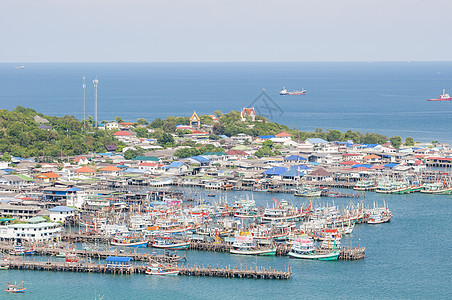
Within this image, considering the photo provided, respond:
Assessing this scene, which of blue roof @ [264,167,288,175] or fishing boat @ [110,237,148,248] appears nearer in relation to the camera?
fishing boat @ [110,237,148,248]

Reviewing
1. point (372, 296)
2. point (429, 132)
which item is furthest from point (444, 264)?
point (429, 132)

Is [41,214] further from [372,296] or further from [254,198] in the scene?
[372,296]

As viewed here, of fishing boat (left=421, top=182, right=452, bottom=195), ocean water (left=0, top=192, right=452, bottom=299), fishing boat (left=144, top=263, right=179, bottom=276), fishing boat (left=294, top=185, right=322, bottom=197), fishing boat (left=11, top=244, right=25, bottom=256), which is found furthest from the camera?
fishing boat (left=421, top=182, right=452, bottom=195)

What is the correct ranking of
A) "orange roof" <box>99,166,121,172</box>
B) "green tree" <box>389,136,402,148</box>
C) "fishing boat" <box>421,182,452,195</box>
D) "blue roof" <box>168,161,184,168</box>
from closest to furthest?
"fishing boat" <box>421,182,452,195</box> < "orange roof" <box>99,166,121,172</box> < "blue roof" <box>168,161,184,168</box> < "green tree" <box>389,136,402,148</box>

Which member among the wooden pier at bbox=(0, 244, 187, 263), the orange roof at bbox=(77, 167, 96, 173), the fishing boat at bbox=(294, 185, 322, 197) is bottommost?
the wooden pier at bbox=(0, 244, 187, 263)

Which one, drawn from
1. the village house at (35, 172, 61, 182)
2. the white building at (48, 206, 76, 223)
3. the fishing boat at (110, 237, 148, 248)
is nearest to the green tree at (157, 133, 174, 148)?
the village house at (35, 172, 61, 182)

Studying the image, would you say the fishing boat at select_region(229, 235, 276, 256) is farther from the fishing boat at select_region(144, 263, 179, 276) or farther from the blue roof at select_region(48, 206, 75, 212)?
the blue roof at select_region(48, 206, 75, 212)

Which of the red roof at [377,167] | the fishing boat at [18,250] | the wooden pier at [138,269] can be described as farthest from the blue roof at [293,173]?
the fishing boat at [18,250]
